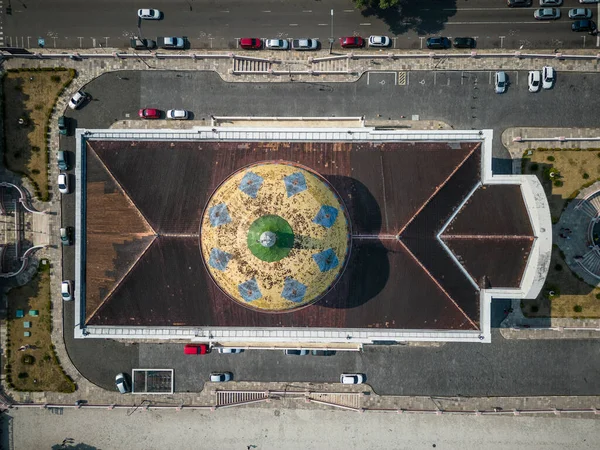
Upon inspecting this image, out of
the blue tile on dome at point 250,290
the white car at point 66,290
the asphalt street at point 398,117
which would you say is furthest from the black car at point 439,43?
the white car at point 66,290

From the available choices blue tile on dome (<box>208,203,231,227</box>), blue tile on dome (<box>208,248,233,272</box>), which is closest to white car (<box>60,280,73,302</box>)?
blue tile on dome (<box>208,248,233,272</box>)

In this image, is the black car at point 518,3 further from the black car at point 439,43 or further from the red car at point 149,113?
the red car at point 149,113

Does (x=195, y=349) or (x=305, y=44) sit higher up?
(x=305, y=44)

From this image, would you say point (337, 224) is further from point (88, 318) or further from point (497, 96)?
point (497, 96)

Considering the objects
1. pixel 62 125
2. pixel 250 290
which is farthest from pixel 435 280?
pixel 62 125

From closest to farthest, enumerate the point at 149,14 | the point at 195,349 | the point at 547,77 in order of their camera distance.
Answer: the point at 547,77 < the point at 195,349 < the point at 149,14

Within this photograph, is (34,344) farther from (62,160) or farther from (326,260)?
(326,260)
